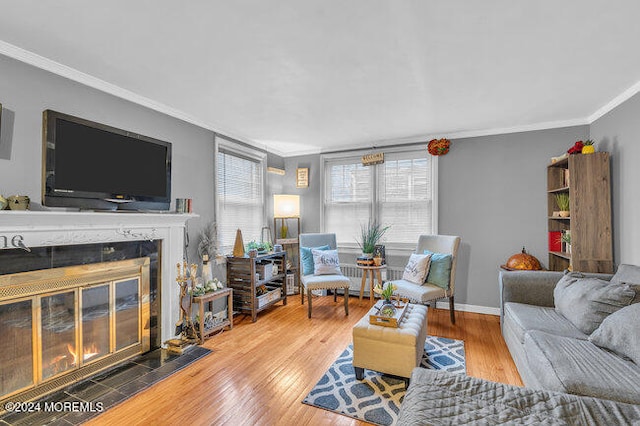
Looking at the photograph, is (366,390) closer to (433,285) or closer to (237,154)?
(433,285)

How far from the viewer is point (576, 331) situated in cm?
215

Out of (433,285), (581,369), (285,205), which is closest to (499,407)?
(581,369)

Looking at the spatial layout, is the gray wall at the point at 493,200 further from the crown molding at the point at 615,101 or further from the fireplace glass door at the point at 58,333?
the fireplace glass door at the point at 58,333

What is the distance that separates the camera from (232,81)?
99.2 inches

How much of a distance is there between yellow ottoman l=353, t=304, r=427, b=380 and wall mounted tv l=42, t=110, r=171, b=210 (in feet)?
7.41

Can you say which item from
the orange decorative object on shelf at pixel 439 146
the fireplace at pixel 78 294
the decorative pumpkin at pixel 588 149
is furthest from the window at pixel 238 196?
the decorative pumpkin at pixel 588 149

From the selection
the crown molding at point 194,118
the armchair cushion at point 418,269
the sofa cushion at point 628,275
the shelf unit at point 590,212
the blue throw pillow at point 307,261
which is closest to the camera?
the crown molding at point 194,118

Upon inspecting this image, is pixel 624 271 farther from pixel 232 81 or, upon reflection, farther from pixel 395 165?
pixel 232 81

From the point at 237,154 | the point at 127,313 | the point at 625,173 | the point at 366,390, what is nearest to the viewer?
the point at 366,390

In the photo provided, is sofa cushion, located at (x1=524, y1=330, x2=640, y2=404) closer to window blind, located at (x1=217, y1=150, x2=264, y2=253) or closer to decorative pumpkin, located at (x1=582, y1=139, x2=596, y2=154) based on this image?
decorative pumpkin, located at (x1=582, y1=139, x2=596, y2=154)

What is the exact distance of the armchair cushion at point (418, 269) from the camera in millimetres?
3641

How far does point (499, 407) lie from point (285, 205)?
3.76 metres

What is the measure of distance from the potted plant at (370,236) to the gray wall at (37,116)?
2568 millimetres

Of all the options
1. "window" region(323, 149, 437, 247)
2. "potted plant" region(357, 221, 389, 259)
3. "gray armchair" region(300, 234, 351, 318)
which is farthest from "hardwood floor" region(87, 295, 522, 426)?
"window" region(323, 149, 437, 247)
